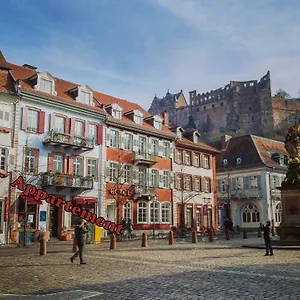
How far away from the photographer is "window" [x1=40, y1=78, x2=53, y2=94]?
3328 cm

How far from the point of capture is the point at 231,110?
413ft

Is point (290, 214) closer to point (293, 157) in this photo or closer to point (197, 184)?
point (293, 157)

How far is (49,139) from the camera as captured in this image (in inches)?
1256

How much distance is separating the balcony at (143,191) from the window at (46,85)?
1188 cm

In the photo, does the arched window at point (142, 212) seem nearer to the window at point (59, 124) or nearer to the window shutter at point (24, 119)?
the window at point (59, 124)

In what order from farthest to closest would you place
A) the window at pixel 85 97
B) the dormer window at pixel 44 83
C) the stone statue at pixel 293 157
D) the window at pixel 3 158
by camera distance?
1. the window at pixel 85 97
2. the dormer window at pixel 44 83
3. the window at pixel 3 158
4. the stone statue at pixel 293 157

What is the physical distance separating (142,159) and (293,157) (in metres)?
18.0

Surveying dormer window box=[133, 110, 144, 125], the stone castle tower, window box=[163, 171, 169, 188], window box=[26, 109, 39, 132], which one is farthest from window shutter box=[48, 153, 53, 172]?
the stone castle tower

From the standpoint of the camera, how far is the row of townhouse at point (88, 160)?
30.4 meters

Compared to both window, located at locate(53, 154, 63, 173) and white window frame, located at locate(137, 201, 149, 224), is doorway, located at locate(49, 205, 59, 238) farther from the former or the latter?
white window frame, located at locate(137, 201, 149, 224)

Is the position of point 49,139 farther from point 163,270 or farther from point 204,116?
point 204,116

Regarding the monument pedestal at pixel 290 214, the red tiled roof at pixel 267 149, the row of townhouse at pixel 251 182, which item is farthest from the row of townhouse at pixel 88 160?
the monument pedestal at pixel 290 214

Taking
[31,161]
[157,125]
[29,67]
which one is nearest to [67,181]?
[31,161]

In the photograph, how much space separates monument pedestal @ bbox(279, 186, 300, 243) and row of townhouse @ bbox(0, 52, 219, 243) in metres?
12.2
